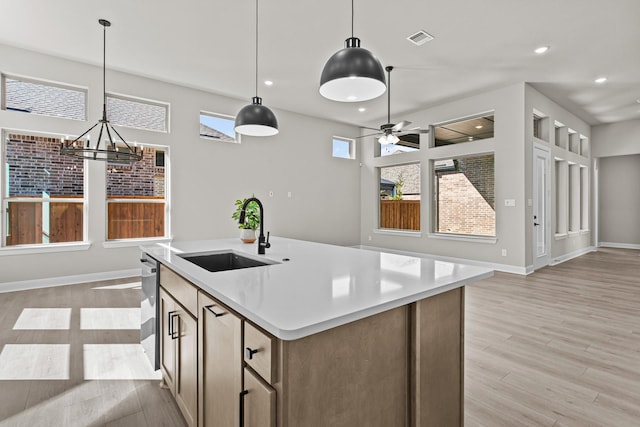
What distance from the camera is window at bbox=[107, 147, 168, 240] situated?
5.09 meters

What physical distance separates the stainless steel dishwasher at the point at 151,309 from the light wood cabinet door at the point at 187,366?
46cm

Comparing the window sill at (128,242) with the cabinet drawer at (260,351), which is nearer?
the cabinet drawer at (260,351)

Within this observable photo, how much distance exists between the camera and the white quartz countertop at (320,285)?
37.8 inches

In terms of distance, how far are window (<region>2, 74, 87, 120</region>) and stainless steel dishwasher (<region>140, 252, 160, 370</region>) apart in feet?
12.6

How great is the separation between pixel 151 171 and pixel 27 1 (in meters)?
2.57

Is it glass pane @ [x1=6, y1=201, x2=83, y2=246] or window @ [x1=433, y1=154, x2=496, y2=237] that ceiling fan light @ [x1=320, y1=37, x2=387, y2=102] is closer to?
glass pane @ [x1=6, y1=201, x2=83, y2=246]

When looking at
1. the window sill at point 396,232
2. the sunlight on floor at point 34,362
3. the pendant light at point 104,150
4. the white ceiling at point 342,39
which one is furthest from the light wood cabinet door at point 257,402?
the window sill at point 396,232

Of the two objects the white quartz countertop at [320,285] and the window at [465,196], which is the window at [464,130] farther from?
the white quartz countertop at [320,285]

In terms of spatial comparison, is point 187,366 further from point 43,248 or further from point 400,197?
point 400,197

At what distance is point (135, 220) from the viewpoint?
5.29 m

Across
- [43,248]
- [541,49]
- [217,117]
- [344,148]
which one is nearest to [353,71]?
[541,49]

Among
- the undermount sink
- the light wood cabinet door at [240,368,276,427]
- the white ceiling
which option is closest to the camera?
the light wood cabinet door at [240,368,276,427]

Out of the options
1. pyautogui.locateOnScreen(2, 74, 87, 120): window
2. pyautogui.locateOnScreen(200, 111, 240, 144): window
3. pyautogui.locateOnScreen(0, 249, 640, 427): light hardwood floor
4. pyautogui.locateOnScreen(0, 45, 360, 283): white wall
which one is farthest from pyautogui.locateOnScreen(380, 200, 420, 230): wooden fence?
pyautogui.locateOnScreen(2, 74, 87, 120): window

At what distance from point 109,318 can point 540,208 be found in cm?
698
